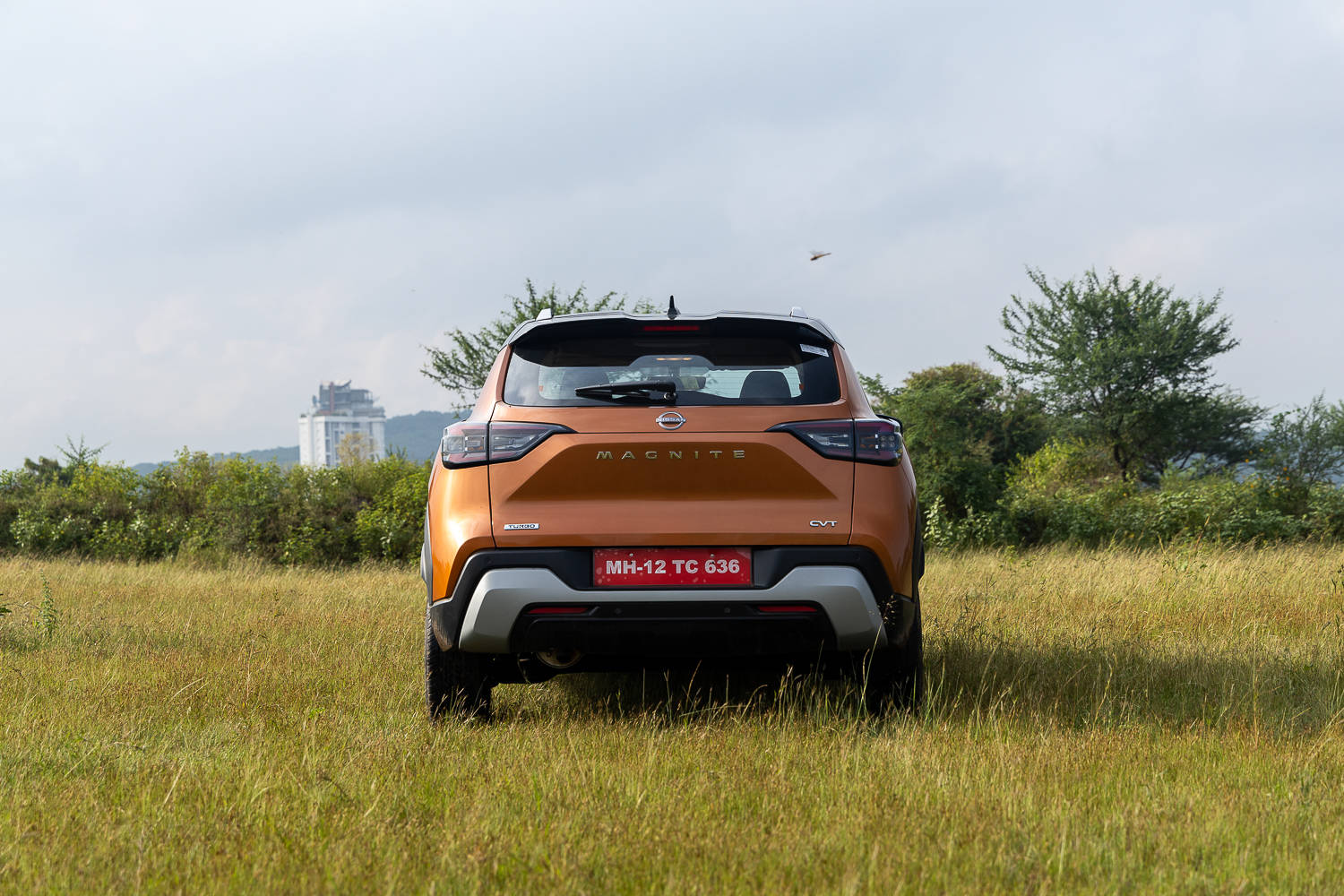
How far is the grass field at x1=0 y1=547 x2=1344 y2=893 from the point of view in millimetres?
2697

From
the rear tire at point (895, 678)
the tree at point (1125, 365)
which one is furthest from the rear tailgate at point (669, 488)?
the tree at point (1125, 365)

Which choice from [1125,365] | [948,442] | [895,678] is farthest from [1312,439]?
[895,678]

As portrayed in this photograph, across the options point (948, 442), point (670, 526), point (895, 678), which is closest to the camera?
point (670, 526)

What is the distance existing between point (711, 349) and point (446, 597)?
1434mm

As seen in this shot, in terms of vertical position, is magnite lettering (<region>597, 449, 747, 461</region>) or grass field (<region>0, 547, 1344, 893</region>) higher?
magnite lettering (<region>597, 449, 747, 461</region>)

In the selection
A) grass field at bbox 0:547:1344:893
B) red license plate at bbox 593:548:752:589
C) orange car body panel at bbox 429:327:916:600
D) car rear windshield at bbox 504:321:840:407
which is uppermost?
car rear windshield at bbox 504:321:840:407

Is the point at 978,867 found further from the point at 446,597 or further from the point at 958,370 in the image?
the point at 958,370

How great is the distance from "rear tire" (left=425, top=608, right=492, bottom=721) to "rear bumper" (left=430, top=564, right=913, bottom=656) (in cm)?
55

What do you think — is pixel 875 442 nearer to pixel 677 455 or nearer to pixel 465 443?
pixel 677 455

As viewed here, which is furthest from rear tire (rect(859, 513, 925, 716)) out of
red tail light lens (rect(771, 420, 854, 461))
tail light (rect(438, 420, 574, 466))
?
tail light (rect(438, 420, 574, 466))

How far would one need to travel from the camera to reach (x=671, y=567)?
3.87 metres

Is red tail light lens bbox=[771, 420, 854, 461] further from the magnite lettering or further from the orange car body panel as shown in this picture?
the magnite lettering

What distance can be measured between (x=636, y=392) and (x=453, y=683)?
148cm

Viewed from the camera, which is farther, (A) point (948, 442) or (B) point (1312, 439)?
(B) point (1312, 439)
